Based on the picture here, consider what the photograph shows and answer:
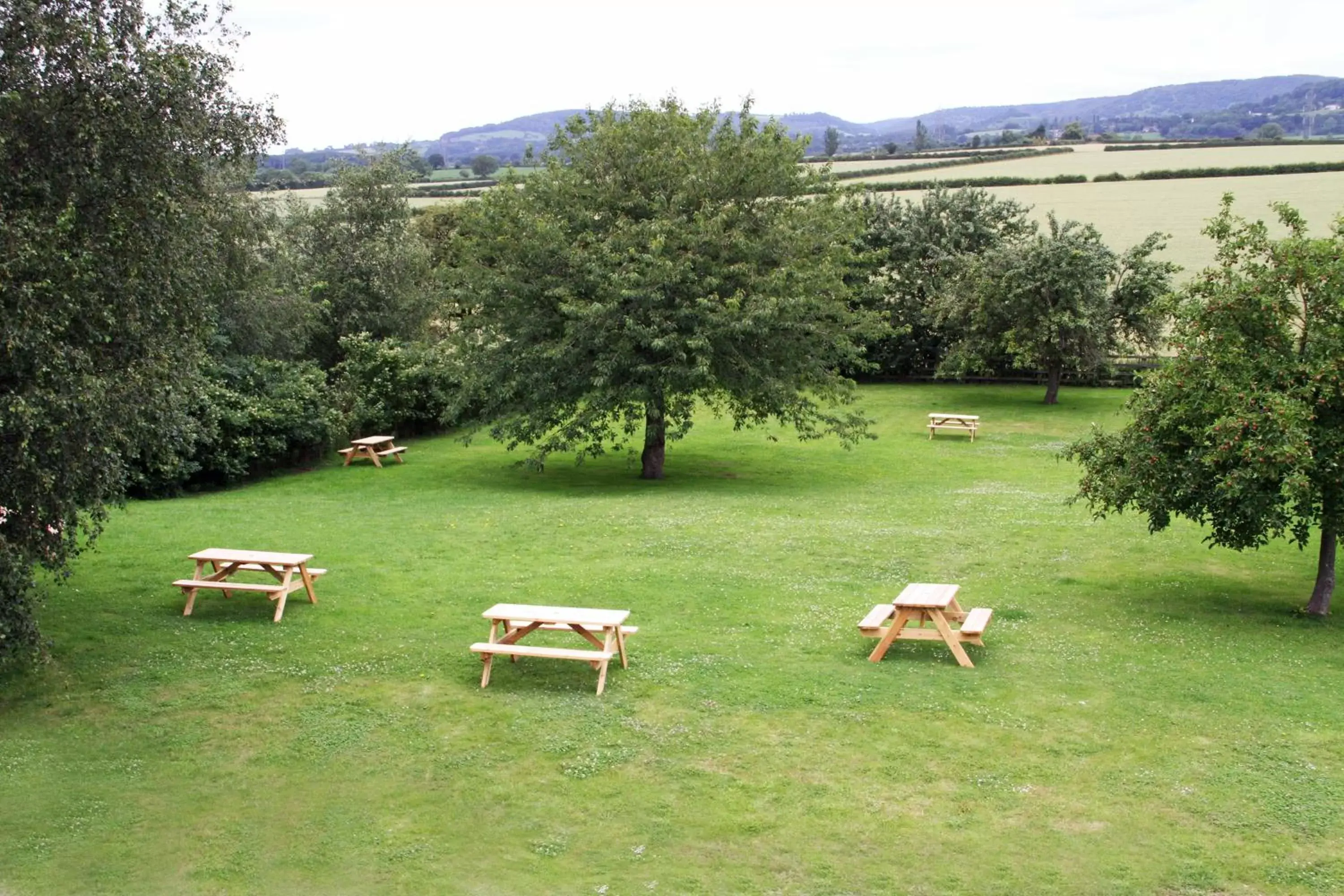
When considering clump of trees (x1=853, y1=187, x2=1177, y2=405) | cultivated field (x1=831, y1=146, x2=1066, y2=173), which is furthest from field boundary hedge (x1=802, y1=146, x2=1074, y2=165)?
clump of trees (x1=853, y1=187, x2=1177, y2=405)

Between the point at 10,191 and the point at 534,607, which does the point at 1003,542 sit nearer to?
the point at 534,607

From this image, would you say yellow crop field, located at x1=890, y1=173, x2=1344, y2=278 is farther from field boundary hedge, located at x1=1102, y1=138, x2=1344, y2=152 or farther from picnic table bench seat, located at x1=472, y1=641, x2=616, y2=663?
picnic table bench seat, located at x1=472, y1=641, x2=616, y2=663

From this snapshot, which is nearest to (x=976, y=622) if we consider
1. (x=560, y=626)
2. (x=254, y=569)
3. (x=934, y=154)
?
(x=560, y=626)

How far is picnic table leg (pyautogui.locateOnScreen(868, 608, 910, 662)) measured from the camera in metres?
14.1

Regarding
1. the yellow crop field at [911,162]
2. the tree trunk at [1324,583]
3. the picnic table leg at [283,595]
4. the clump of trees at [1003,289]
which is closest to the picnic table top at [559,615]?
the picnic table leg at [283,595]

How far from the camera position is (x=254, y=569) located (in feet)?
57.0

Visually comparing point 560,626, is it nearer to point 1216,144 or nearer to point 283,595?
point 283,595

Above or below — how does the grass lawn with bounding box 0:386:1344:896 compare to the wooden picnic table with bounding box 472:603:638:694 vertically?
below

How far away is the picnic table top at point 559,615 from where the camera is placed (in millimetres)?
13352

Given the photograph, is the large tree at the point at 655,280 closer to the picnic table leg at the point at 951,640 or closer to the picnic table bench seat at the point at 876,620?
the picnic table bench seat at the point at 876,620

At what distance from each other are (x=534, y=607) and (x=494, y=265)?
18946 millimetres

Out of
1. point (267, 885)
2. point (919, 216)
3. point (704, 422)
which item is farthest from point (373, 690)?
point (919, 216)

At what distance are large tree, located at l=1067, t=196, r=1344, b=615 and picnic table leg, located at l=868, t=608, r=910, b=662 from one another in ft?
15.2

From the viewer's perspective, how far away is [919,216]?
5259cm
